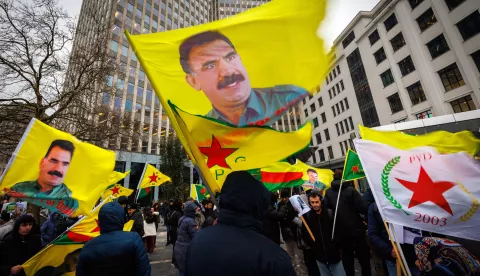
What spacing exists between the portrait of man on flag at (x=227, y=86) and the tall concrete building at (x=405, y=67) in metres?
10.8

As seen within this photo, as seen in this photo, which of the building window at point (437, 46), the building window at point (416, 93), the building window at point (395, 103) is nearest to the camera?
the building window at point (437, 46)

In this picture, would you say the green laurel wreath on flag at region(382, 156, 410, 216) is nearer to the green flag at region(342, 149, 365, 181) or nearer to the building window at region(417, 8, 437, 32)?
the green flag at region(342, 149, 365, 181)

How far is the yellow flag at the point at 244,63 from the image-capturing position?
1.95m

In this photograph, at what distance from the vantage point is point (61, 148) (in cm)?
355

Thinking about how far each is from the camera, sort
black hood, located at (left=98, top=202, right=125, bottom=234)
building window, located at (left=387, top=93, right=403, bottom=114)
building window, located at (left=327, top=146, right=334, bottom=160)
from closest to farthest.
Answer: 1. black hood, located at (left=98, top=202, right=125, bottom=234)
2. building window, located at (left=387, top=93, right=403, bottom=114)
3. building window, located at (left=327, top=146, right=334, bottom=160)

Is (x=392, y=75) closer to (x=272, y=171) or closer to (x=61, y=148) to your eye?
(x=272, y=171)

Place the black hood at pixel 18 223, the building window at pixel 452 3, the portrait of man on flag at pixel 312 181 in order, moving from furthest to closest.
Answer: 1. the building window at pixel 452 3
2. the portrait of man on flag at pixel 312 181
3. the black hood at pixel 18 223

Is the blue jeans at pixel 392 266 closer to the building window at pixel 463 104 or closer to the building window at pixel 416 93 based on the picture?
the building window at pixel 463 104

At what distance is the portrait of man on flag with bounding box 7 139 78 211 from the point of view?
3.24 meters

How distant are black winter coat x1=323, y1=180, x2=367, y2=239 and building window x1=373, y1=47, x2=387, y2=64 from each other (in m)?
29.2

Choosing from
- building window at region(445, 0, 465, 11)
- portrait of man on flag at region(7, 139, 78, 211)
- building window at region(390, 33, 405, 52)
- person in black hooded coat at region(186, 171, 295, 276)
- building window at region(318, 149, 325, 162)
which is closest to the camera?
person in black hooded coat at region(186, 171, 295, 276)

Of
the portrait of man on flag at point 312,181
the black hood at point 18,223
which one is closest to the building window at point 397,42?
the portrait of man on flag at point 312,181

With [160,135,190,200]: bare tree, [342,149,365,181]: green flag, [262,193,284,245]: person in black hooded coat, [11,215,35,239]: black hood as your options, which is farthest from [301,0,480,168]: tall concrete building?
[160,135,190,200]: bare tree

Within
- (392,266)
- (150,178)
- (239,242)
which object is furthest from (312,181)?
(239,242)
